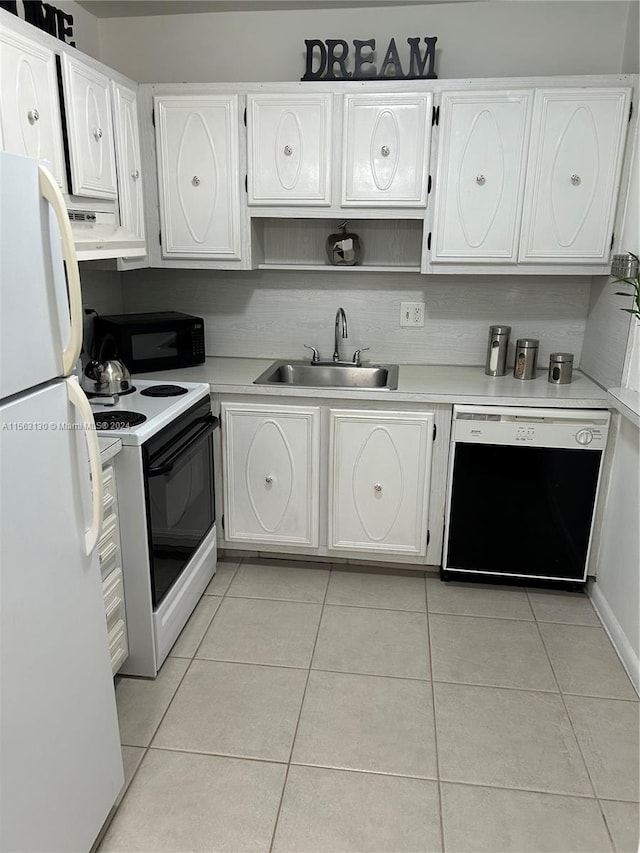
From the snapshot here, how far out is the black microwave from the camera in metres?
2.74

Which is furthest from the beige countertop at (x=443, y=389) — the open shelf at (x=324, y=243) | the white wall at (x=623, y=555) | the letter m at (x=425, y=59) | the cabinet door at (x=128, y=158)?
the letter m at (x=425, y=59)

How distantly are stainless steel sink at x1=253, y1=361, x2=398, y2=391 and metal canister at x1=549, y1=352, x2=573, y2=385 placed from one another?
709 mm

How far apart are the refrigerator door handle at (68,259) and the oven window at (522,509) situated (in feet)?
5.67

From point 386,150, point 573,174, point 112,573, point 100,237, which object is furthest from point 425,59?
point 112,573

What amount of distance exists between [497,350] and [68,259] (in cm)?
208

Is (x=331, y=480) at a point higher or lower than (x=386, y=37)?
lower

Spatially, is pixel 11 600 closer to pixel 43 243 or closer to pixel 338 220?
pixel 43 243

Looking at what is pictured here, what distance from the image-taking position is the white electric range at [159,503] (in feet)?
6.64

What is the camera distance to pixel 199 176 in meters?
2.73

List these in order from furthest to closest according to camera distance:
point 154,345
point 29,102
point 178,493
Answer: point 154,345 → point 178,493 → point 29,102

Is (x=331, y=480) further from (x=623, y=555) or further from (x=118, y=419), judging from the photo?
(x=623, y=555)

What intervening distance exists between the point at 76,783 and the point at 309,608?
133 centimetres

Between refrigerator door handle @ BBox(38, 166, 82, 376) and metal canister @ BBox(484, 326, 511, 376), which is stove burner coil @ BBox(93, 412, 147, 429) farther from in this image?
metal canister @ BBox(484, 326, 511, 376)

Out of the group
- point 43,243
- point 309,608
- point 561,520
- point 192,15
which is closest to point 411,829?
point 309,608
